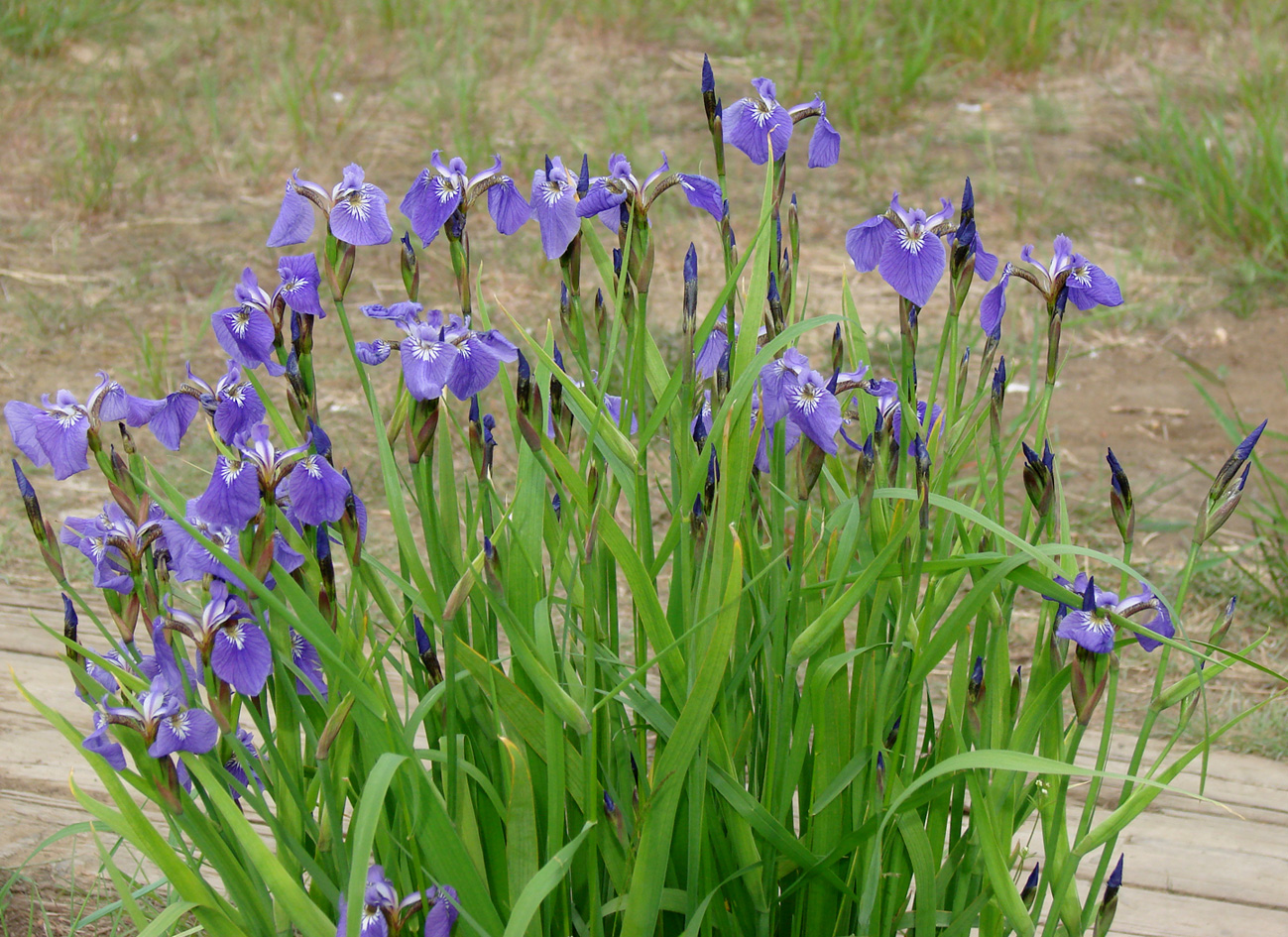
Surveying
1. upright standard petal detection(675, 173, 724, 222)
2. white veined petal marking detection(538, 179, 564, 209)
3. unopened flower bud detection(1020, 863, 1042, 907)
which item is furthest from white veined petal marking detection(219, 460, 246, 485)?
→ unopened flower bud detection(1020, 863, 1042, 907)

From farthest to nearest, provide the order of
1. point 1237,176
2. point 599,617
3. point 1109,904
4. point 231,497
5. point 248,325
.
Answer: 1. point 1237,176
2. point 599,617
3. point 1109,904
4. point 248,325
5. point 231,497

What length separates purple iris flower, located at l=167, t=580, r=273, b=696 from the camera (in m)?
0.82

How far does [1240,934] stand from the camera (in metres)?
1.44

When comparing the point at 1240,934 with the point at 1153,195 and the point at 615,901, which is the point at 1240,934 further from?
the point at 1153,195

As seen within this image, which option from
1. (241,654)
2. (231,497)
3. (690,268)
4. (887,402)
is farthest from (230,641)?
(887,402)

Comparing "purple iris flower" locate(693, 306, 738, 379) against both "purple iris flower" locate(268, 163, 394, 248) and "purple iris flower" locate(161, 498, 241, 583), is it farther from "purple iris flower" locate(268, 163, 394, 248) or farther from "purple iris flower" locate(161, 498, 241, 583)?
"purple iris flower" locate(161, 498, 241, 583)

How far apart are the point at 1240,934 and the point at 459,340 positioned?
126 cm

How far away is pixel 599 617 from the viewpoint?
110 cm

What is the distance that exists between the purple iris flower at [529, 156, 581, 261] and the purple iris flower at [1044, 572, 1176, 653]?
1.57ft

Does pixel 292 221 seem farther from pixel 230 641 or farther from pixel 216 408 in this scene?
pixel 230 641

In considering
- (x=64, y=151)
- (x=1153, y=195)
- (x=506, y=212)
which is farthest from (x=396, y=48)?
(x=506, y=212)

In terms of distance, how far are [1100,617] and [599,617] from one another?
1.47ft

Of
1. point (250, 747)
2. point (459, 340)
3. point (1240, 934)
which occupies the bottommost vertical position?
point (1240, 934)

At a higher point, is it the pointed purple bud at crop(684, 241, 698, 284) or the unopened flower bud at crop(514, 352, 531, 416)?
the pointed purple bud at crop(684, 241, 698, 284)
